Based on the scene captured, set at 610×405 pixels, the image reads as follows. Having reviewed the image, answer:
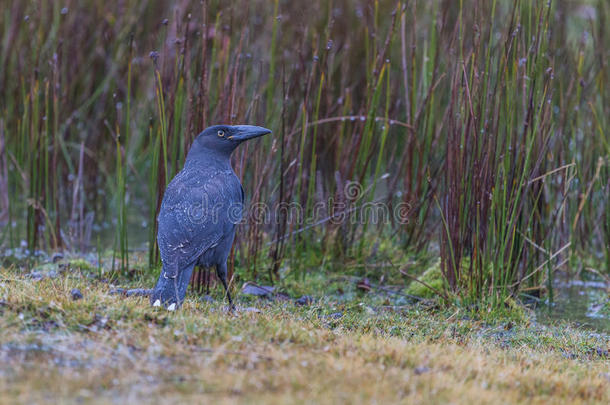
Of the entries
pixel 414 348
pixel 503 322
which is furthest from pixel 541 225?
pixel 414 348

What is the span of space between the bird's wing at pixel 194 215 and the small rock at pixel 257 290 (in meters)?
0.71

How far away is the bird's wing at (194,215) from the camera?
4465 mm

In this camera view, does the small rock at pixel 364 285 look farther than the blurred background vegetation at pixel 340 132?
Yes

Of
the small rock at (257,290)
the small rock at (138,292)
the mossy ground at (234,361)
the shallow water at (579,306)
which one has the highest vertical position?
the mossy ground at (234,361)

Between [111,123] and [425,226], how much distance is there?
135 inches

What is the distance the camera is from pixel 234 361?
3098 millimetres

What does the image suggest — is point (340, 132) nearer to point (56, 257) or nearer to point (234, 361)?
point (56, 257)

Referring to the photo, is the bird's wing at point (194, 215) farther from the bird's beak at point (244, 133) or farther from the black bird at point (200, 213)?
the bird's beak at point (244, 133)

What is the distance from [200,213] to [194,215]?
0.04m

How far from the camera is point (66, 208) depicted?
7.16 meters

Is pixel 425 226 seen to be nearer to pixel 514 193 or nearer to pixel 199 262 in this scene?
pixel 514 193

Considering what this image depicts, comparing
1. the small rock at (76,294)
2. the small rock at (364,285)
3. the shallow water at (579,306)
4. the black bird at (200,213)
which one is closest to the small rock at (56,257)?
the black bird at (200,213)

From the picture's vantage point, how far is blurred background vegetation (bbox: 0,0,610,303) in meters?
4.96

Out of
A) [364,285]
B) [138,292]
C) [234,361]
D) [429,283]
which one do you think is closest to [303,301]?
[364,285]
